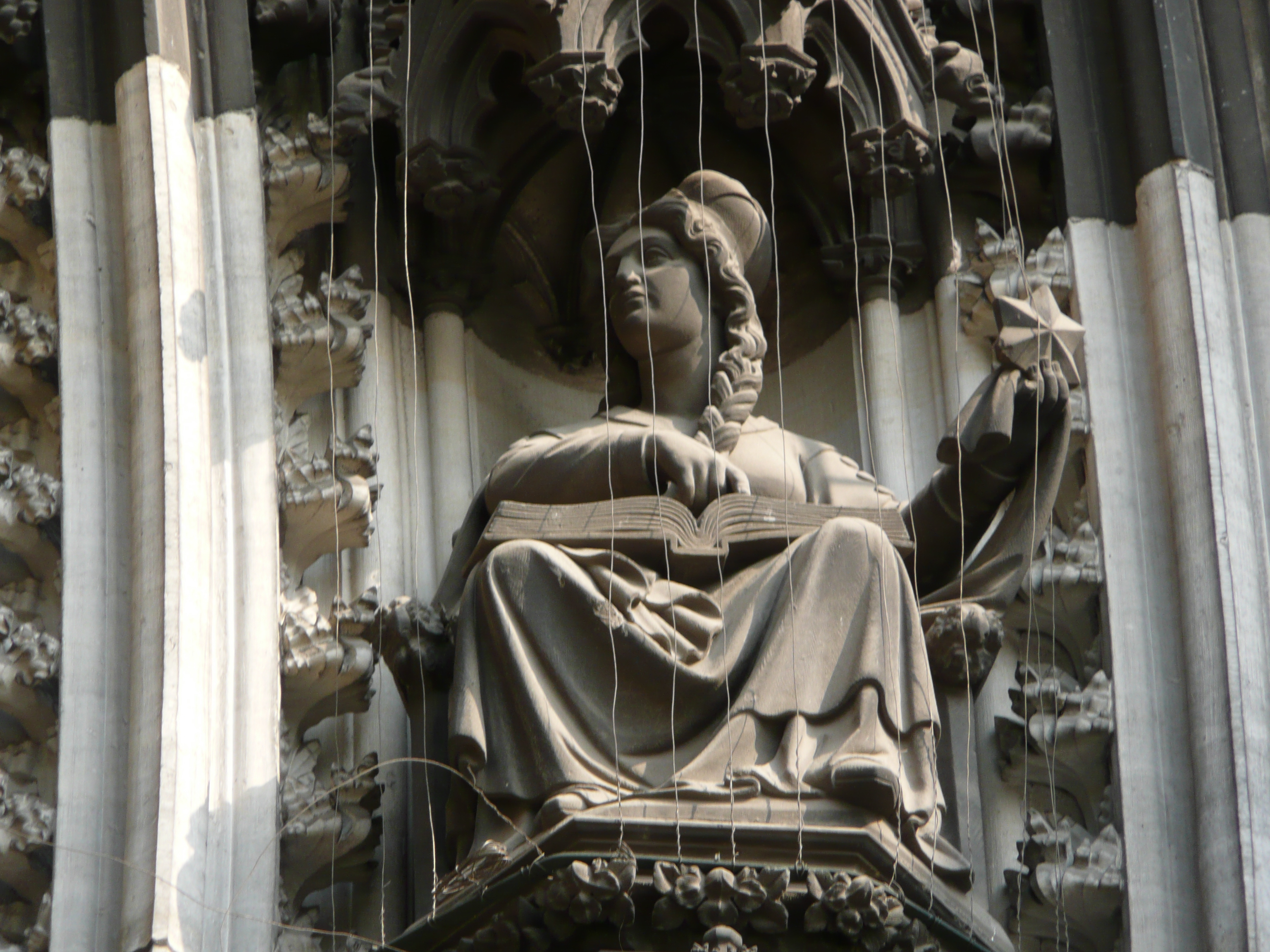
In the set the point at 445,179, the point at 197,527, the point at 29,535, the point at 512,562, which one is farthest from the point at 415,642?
the point at 445,179

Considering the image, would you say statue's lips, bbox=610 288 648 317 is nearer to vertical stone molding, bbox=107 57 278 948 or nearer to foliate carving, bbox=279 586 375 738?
vertical stone molding, bbox=107 57 278 948

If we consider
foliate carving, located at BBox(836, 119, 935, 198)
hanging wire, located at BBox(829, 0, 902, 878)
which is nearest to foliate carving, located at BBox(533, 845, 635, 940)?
hanging wire, located at BBox(829, 0, 902, 878)

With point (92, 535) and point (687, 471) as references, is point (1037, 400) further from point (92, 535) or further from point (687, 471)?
point (92, 535)

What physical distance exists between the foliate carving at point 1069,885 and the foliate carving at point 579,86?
1.64m

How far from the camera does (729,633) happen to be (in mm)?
5770

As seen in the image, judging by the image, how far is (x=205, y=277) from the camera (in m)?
6.16

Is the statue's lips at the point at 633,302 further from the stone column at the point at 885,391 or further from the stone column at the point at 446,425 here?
the stone column at the point at 885,391

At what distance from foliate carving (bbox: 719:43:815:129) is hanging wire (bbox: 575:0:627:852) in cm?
31

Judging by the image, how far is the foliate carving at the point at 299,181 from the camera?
6.41 m

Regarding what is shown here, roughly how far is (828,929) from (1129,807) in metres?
0.69

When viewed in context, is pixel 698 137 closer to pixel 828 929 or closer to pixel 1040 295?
pixel 1040 295

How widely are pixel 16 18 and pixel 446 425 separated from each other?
117cm

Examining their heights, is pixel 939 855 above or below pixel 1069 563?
below

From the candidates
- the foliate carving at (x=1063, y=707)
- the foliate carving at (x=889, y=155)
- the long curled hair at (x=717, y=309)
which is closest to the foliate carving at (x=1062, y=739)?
the foliate carving at (x=1063, y=707)
